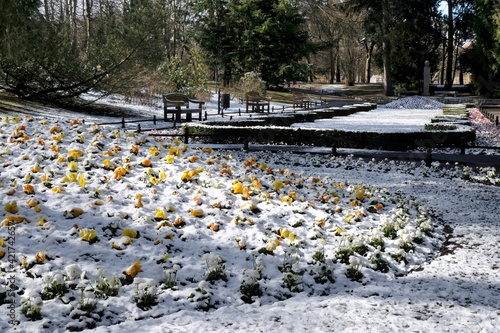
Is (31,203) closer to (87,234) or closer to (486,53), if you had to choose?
(87,234)

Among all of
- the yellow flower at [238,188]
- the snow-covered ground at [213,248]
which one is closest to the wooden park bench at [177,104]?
the snow-covered ground at [213,248]

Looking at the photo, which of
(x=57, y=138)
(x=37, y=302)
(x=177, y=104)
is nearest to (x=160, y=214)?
(x=37, y=302)

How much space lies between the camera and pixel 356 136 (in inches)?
576

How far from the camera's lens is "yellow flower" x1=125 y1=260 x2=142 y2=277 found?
4.00 meters

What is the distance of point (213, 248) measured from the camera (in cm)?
469

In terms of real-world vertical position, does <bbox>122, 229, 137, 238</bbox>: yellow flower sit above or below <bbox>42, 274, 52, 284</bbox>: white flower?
above

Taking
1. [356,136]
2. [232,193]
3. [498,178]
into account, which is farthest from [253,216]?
[356,136]

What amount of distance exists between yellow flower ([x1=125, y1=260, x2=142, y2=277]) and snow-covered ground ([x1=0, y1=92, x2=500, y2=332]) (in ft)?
0.04

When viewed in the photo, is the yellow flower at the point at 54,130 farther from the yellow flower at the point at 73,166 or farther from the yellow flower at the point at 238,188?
the yellow flower at the point at 238,188

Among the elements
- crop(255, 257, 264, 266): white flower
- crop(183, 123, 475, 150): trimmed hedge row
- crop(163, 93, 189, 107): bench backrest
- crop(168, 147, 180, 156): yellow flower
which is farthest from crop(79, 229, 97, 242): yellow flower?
crop(163, 93, 189, 107): bench backrest

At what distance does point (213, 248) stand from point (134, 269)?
2.95 feet

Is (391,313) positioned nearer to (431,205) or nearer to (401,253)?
(401,253)

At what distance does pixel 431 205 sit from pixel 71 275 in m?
5.63

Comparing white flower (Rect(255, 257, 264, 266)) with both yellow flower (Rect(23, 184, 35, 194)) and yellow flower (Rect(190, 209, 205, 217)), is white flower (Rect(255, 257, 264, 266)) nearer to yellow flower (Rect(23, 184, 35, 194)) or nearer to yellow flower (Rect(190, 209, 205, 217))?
yellow flower (Rect(190, 209, 205, 217))
